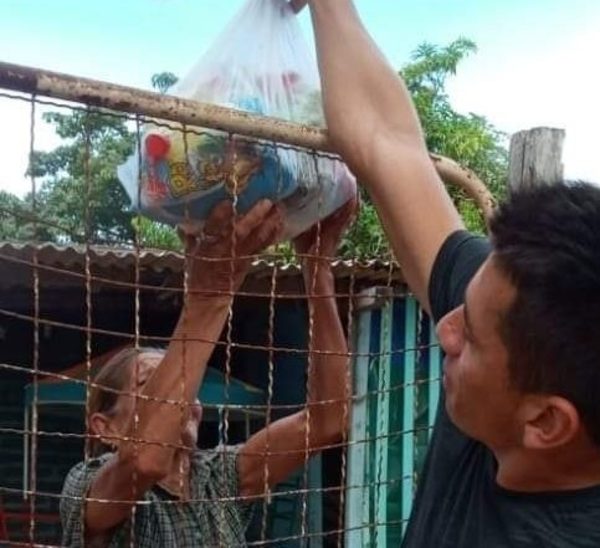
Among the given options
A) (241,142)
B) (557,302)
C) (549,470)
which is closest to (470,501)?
(549,470)

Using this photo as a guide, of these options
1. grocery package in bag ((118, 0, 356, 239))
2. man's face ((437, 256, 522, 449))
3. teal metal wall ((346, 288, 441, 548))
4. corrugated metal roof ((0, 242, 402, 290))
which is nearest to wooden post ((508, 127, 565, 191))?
grocery package in bag ((118, 0, 356, 239))

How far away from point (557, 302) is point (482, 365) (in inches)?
4.5

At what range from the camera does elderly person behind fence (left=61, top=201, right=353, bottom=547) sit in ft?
5.61

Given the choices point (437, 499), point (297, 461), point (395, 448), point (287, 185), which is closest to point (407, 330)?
point (395, 448)

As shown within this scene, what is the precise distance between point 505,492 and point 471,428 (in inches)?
3.3

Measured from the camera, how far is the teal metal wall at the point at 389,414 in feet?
10.5

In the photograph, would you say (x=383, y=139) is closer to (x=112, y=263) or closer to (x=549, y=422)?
(x=549, y=422)

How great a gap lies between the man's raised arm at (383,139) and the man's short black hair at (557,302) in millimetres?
310

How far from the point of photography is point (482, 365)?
1.19 meters

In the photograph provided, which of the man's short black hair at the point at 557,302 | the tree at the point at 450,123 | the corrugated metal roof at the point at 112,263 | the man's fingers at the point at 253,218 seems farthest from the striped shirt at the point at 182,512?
the tree at the point at 450,123

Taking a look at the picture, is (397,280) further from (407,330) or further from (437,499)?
(437,499)

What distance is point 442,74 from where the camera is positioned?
9914 mm

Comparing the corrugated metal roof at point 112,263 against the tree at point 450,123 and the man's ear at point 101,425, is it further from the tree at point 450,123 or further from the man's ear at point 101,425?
the tree at point 450,123

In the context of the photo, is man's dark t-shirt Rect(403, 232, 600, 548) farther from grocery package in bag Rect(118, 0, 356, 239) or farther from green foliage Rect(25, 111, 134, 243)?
green foliage Rect(25, 111, 134, 243)
